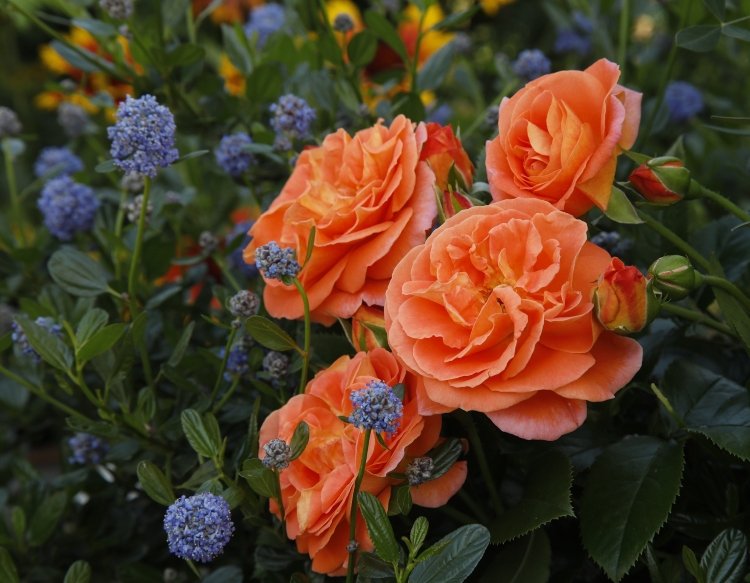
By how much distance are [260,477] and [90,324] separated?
0.60 ft

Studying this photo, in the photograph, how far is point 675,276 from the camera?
20.1 inches

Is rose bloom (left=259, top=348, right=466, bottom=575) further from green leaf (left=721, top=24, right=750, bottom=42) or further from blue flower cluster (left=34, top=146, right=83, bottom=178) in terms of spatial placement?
blue flower cluster (left=34, top=146, right=83, bottom=178)

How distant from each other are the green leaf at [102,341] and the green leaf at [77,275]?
0.11m

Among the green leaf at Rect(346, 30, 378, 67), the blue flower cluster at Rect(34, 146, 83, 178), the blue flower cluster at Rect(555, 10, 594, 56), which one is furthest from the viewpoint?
the blue flower cluster at Rect(555, 10, 594, 56)

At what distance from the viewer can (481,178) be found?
645 millimetres

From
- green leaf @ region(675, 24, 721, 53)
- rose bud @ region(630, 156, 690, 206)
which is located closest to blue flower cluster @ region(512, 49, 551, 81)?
green leaf @ region(675, 24, 721, 53)

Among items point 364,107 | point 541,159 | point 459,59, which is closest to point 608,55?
point 459,59

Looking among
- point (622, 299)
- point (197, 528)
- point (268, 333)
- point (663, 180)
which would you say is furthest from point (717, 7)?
point (197, 528)

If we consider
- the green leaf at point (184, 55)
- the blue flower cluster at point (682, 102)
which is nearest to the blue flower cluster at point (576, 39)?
the blue flower cluster at point (682, 102)

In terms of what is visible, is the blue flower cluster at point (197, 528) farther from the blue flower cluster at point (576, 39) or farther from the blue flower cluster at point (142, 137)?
the blue flower cluster at point (576, 39)

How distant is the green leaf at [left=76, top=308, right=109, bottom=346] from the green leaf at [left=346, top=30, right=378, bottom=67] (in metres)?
0.34

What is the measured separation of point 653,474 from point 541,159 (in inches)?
7.9

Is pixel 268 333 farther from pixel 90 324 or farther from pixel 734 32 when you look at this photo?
pixel 734 32

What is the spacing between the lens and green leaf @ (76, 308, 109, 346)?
2.04ft
